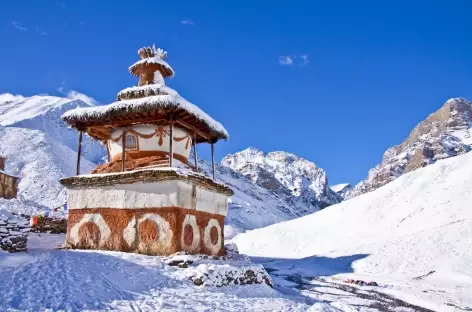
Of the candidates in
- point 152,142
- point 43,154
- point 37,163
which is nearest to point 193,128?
point 152,142

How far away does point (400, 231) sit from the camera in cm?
4291

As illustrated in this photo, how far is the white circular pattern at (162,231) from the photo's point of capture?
16.6 metres

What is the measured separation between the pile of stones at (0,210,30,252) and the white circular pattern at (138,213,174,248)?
4.36 meters

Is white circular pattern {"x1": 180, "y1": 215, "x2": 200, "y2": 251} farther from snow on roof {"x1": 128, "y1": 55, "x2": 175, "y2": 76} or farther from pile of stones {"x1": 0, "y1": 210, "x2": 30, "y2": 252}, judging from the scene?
snow on roof {"x1": 128, "y1": 55, "x2": 175, "y2": 76}

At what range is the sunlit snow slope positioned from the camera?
3344cm

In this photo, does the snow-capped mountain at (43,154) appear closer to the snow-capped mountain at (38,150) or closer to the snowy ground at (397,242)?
the snow-capped mountain at (38,150)

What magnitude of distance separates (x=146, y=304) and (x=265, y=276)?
24.8ft

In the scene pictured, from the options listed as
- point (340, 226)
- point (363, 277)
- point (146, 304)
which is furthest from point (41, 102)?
point (146, 304)

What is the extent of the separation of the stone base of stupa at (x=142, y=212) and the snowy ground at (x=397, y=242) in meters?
8.14

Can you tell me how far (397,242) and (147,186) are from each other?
92.9ft

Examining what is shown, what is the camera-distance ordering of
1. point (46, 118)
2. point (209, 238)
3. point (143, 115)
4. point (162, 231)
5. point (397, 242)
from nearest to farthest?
1. point (162, 231)
2. point (143, 115)
3. point (209, 238)
4. point (397, 242)
5. point (46, 118)

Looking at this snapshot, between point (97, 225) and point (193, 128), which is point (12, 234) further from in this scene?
point (193, 128)

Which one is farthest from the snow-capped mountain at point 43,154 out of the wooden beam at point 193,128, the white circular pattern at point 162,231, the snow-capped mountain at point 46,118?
the white circular pattern at point 162,231

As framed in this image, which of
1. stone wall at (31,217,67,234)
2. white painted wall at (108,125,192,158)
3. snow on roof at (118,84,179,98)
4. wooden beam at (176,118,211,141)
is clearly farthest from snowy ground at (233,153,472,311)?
stone wall at (31,217,67,234)
